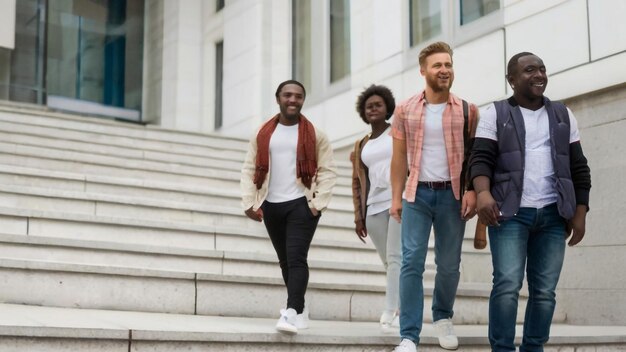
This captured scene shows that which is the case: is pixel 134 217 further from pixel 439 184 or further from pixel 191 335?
pixel 439 184

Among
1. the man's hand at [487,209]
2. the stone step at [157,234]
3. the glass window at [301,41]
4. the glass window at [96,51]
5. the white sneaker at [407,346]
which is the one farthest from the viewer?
the glass window at [96,51]

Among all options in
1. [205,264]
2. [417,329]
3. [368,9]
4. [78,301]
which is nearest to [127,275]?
[78,301]

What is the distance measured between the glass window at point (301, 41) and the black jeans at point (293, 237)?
31.2 ft

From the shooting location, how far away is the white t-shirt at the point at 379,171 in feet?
22.1

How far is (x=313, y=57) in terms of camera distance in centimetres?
1557

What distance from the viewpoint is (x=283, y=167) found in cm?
625

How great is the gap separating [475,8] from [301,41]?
5.39m


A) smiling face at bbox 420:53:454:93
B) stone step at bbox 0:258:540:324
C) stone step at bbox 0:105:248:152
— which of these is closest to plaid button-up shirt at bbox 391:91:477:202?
smiling face at bbox 420:53:454:93

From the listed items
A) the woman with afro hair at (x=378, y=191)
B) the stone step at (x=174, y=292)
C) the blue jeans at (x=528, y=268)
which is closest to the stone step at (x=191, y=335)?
the stone step at (x=174, y=292)

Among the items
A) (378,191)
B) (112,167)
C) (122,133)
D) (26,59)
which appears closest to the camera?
(378,191)

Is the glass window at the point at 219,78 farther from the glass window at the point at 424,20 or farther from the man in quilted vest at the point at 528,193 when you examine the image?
the man in quilted vest at the point at 528,193

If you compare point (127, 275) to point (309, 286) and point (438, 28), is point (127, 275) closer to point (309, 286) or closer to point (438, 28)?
point (309, 286)

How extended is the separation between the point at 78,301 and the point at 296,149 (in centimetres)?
192

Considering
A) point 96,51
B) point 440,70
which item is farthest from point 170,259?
point 96,51
